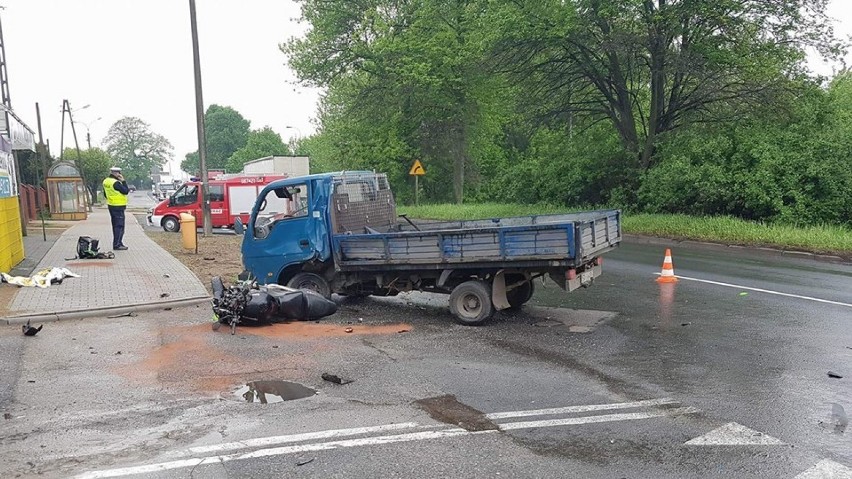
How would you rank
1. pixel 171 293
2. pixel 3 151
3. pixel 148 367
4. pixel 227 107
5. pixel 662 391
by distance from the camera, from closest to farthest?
pixel 662 391
pixel 148 367
pixel 171 293
pixel 3 151
pixel 227 107

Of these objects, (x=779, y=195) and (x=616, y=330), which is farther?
(x=779, y=195)

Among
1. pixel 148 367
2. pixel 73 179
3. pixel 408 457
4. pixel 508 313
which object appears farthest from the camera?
pixel 73 179

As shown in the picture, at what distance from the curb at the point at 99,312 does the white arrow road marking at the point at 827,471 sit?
8762 millimetres

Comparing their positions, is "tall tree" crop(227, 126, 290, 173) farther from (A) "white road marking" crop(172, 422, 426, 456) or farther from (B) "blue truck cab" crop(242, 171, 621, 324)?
(A) "white road marking" crop(172, 422, 426, 456)

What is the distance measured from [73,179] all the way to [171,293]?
26.2 meters

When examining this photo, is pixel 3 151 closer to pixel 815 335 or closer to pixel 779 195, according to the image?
pixel 815 335

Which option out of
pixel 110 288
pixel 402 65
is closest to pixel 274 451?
pixel 110 288

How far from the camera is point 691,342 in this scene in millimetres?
7457

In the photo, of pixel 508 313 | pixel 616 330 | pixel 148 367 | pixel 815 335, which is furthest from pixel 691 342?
pixel 148 367

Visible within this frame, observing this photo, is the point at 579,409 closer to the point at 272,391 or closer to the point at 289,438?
the point at 289,438

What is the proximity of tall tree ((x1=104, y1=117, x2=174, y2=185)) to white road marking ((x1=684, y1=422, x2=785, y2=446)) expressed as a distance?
145 meters

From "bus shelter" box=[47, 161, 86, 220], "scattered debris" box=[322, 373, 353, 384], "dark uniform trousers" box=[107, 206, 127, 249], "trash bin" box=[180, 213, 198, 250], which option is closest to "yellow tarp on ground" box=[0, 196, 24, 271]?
"dark uniform trousers" box=[107, 206, 127, 249]

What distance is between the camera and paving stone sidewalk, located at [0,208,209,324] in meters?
9.47

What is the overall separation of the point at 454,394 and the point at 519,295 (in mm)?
3969
